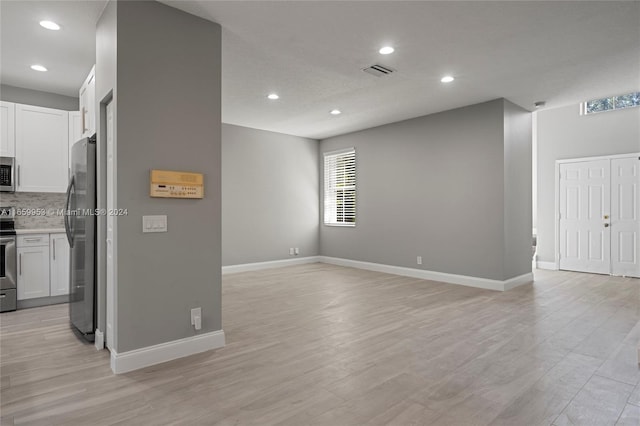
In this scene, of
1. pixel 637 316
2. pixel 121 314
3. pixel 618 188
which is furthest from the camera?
pixel 618 188

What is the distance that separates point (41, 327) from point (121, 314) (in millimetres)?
1825

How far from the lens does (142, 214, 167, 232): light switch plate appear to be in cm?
272

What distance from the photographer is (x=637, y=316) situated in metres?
3.98

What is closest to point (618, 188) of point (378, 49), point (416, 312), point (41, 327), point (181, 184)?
point (416, 312)

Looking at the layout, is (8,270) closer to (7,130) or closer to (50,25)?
(7,130)

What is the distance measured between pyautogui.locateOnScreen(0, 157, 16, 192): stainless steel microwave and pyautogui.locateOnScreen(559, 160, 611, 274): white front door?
9.14 metres

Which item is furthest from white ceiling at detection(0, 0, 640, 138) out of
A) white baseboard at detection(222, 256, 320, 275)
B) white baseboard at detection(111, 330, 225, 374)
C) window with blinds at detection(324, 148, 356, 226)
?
white baseboard at detection(222, 256, 320, 275)

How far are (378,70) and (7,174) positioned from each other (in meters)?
4.78

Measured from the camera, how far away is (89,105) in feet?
11.7

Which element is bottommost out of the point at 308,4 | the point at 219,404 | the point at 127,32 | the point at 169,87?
the point at 219,404

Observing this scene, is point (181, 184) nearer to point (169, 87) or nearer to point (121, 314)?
point (169, 87)

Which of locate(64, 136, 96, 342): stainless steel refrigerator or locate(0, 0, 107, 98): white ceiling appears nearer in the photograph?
locate(0, 0, 107, 98): white ceiling

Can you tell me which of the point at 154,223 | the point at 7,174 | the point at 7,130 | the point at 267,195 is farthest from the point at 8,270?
the point at 267,195

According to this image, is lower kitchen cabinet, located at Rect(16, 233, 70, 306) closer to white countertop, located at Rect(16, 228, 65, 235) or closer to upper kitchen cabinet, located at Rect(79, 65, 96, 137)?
white countertop, located at Rect(16, 228, 65, 235)
